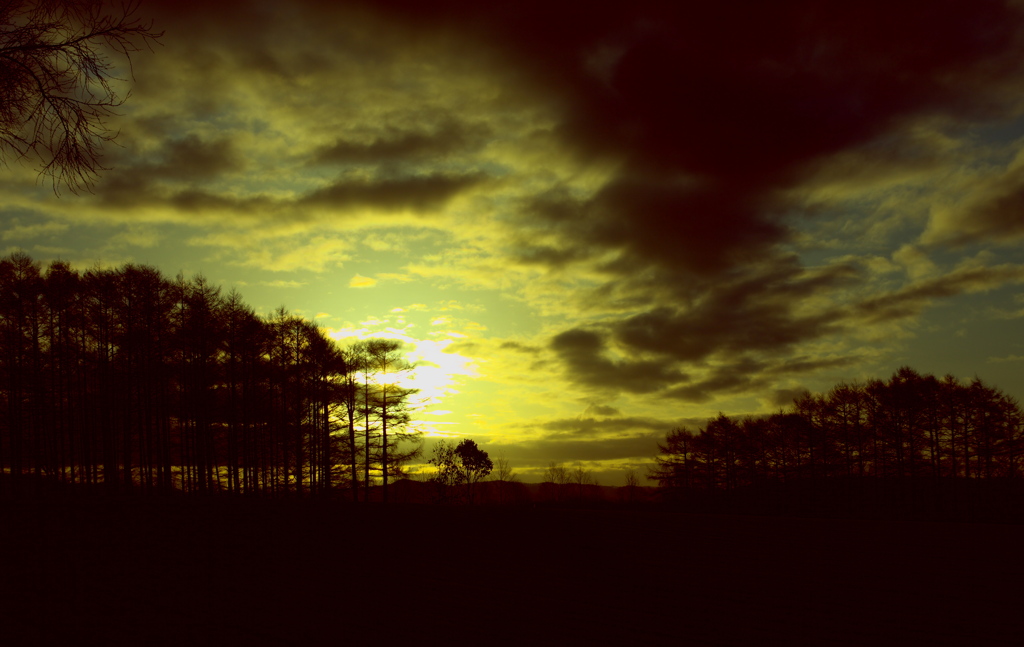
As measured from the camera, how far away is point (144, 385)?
124 ft

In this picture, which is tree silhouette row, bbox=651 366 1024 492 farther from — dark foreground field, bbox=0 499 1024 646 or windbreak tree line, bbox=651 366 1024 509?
dark foreground field, bbox=0 499 1024 646

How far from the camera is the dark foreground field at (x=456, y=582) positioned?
45.3 feet

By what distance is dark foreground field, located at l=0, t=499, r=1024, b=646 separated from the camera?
45.3 ft

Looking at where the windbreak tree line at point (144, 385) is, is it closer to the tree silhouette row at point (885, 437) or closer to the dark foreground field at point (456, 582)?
the dark foreground field at point (456, 582)

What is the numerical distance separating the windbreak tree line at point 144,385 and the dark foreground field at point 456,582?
1258cm

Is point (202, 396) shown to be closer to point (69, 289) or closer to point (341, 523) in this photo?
point (69, 289)

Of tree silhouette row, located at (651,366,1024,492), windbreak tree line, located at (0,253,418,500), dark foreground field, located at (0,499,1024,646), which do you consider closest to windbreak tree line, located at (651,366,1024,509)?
tree silhouette row, located at (651,366,1024,492)

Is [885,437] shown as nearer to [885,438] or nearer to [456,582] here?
[885,438]

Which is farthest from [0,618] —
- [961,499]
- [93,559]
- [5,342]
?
[961,499]

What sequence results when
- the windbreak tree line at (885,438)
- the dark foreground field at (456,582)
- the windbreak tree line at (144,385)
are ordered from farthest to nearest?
the windbreak tree line at (885,438)
the windbreak tree line at (144,385)
the dark foreground field at (456,582)

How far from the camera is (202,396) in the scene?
126 ft

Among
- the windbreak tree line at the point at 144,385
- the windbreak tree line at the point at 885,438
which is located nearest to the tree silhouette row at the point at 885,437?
the windbreak tree line at the point at 885,438

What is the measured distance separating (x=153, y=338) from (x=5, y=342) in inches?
296

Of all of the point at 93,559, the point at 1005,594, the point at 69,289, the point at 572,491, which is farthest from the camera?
the point at 572,491
